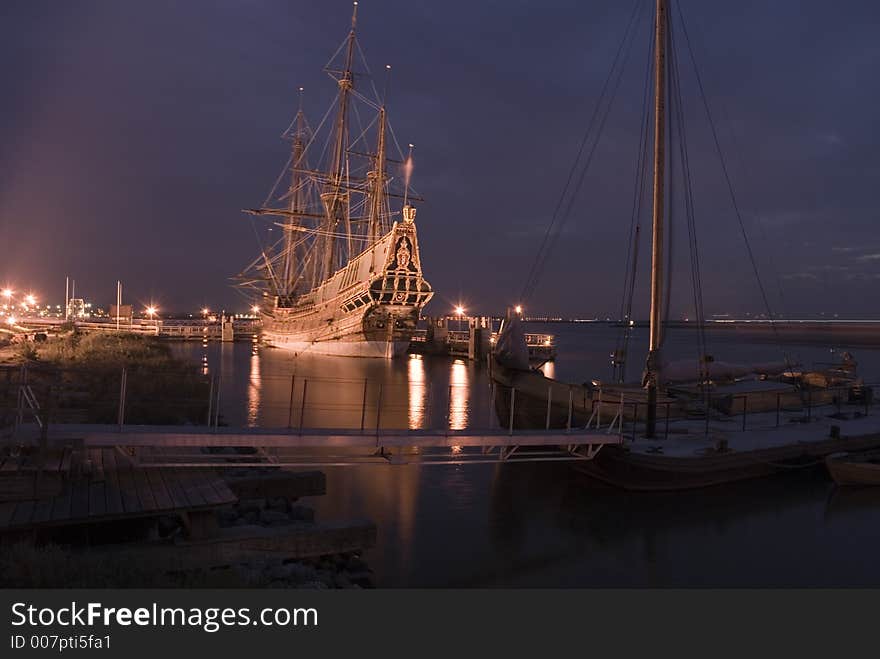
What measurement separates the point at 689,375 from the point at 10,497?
17638 mm

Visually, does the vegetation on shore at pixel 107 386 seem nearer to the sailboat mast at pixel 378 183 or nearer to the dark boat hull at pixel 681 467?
the dark boat hull at pixel 681 467

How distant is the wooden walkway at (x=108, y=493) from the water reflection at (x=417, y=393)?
8.58 metres

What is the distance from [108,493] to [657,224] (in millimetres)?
13325

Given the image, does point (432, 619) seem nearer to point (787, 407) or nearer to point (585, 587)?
point (585, 587)

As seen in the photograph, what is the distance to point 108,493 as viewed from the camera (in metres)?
8.30

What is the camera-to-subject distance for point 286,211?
239ft

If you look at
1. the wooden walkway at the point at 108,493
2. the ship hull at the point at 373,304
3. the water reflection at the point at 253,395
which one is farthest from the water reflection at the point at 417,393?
the wooden walkway at the point at 108,493

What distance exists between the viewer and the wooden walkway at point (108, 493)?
7.45 meters

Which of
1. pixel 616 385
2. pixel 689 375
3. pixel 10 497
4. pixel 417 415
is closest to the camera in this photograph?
pixel 10 497

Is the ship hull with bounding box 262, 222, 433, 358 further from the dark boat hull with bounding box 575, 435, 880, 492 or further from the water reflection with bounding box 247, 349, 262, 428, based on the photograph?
the dark boat hull with bounding box 575, 435, 880, 492

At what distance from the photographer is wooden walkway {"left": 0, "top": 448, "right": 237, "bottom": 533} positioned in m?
7.45

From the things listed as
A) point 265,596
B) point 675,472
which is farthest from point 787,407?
point 265,596

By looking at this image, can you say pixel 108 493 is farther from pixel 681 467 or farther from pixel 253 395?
pixel 253 395

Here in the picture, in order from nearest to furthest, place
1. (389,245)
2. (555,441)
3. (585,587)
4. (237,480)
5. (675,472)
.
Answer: (585,587) < (237,480) < (555,441) < (675,472) < (389,245)
